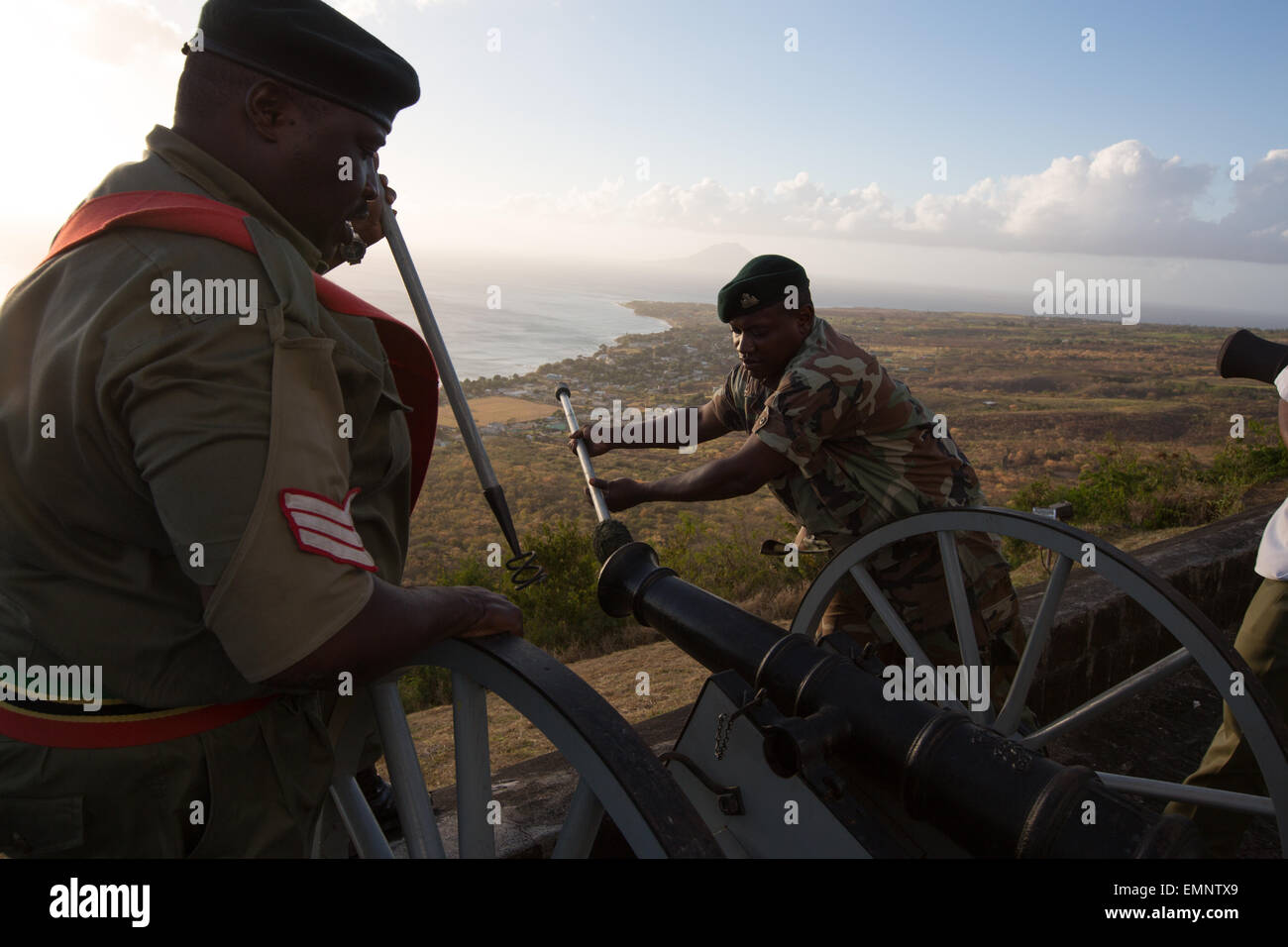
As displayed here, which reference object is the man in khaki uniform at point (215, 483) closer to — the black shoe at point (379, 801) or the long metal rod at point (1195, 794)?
the black shoe at point (379, 801)

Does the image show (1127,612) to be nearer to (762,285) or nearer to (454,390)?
(762,285)

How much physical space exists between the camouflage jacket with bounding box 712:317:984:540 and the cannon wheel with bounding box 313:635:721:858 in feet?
5.51

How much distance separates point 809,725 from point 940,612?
154cm

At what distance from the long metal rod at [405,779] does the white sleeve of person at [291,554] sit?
552mm

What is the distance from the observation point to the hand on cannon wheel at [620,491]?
11.0ft

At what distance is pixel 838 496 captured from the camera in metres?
3.14

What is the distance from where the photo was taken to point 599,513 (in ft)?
10.8

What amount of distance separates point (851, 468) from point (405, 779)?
6.60 ft

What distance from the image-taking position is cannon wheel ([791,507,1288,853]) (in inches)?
82.9

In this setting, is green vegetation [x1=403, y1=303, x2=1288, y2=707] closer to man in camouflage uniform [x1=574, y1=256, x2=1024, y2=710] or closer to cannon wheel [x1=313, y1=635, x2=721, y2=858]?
man in camouflage uniform [x1=574, y1=256, x2=1024, y2=710]

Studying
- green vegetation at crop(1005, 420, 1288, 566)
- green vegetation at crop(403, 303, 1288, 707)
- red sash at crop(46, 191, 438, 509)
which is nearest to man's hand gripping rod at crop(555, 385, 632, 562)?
green vegetation at crop(403, 303, 1288, 707)
